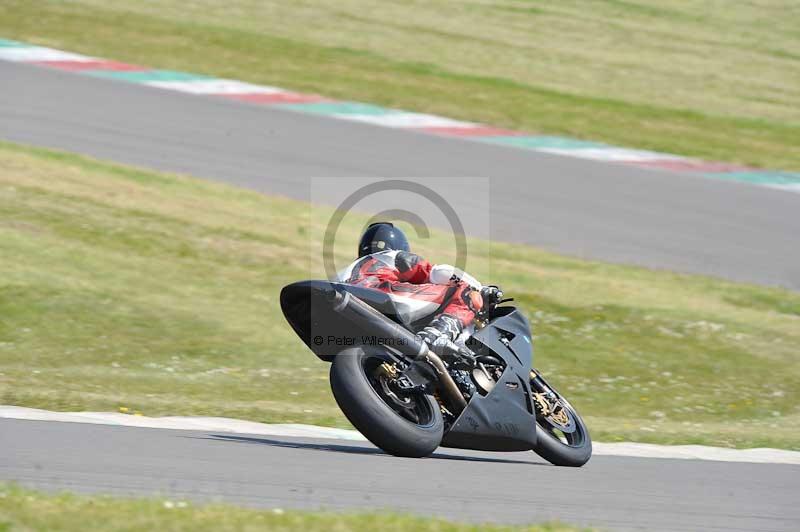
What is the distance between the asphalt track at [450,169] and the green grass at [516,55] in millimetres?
2004

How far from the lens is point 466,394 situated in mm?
7305

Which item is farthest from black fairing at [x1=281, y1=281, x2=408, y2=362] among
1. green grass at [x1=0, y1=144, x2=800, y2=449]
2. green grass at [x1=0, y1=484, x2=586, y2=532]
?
green grass at [x1=0, y1=144, x2=800, y2=449]

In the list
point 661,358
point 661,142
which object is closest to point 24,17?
point 661,142

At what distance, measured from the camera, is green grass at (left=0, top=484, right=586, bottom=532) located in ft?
16.1

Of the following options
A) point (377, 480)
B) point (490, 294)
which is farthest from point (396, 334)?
point (490, 294)

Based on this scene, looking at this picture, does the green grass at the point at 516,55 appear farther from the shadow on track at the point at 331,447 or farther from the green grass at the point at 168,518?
the green grass at the point at 168,518

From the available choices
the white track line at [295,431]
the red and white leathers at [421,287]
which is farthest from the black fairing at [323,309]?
the white track line at [295,431]

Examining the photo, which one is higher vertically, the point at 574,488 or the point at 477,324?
the point at 477,324

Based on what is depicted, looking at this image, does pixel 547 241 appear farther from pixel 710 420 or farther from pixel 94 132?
pixel 94 132

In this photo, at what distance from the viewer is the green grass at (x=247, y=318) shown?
411 inches

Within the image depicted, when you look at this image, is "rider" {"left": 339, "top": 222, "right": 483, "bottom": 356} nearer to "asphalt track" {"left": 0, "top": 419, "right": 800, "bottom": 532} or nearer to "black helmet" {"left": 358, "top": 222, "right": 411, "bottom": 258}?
"black helmet" {"left": 358, "top": 222, "right": 411, "bottom": 258}

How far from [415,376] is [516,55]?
750 inches

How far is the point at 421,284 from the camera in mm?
7453

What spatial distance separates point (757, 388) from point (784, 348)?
1.39 meters
